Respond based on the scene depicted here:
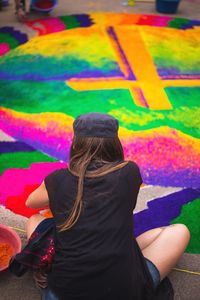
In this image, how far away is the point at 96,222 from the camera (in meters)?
1.09

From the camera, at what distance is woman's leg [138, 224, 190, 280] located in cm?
136

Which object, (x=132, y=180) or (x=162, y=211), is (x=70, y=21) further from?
(x=132, y=180)

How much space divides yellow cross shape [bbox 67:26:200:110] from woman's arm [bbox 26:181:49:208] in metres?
1.29

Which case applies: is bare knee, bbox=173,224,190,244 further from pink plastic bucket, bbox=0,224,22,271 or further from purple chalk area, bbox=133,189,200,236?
pink plastic bucket, bbox=0,224,22,271

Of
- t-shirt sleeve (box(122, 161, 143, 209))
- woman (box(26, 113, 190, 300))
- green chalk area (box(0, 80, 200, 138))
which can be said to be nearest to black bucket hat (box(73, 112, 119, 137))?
woman (box(26, 113, 190, 300))

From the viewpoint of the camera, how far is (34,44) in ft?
10.6

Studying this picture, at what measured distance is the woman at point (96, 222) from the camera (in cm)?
109

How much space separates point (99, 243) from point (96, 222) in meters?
0.06

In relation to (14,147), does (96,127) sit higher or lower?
higher

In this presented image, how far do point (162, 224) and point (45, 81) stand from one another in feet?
4.92

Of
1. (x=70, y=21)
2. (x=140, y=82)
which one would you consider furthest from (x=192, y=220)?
(x=70, y=21)

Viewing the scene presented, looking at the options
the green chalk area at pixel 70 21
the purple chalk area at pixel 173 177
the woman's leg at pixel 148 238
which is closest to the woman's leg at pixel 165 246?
the woman's leg at pixel 148 238

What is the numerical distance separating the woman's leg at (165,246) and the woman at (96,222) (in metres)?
0.14

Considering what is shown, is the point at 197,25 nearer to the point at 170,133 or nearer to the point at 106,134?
the point at 170,133
